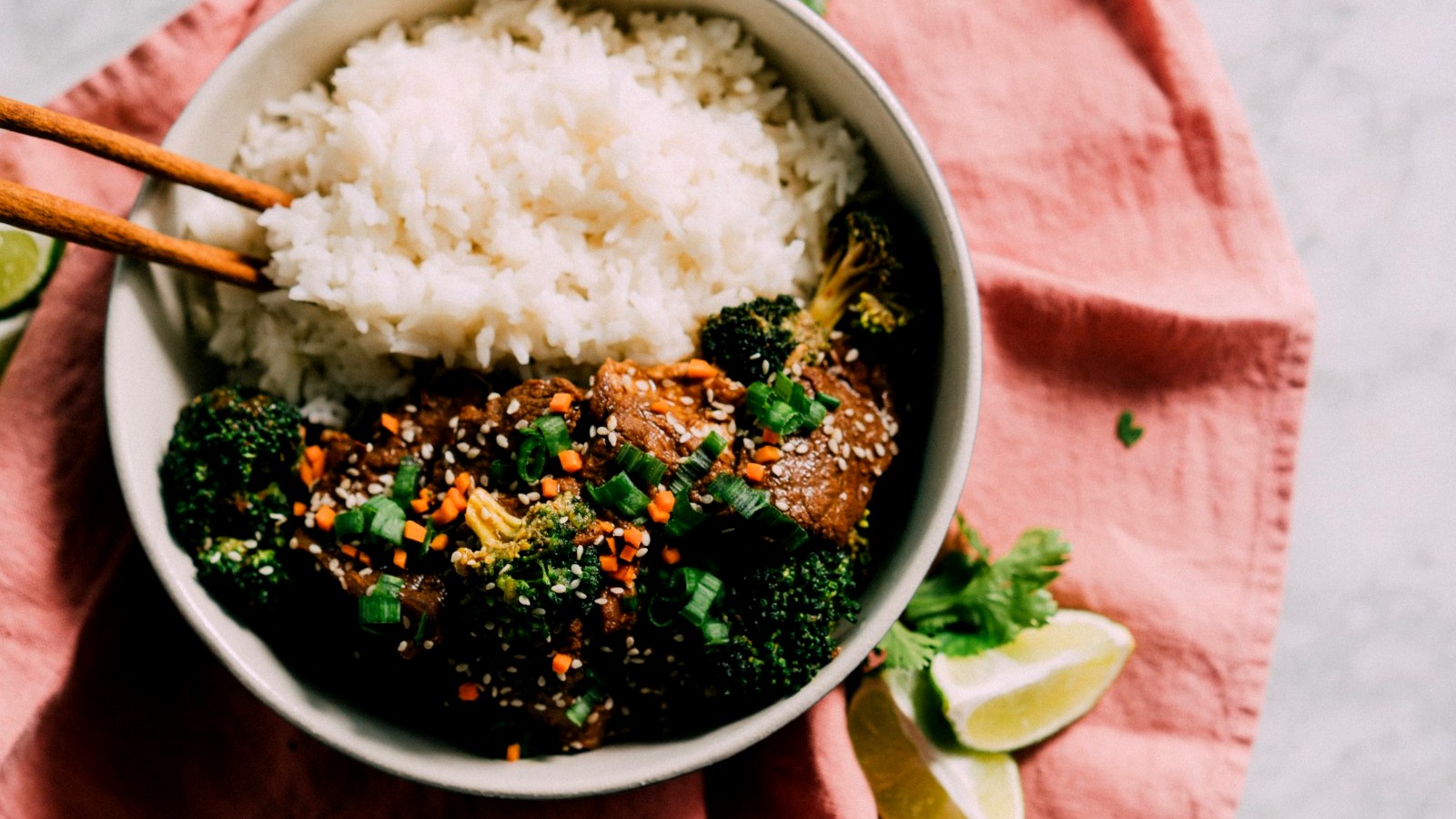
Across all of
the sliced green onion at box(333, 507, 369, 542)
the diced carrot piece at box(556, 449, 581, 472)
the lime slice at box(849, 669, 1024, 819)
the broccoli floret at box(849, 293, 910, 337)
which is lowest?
the lime slice at box(849, 669, 1024, 819)

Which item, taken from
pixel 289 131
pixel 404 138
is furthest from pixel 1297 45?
pixel 289 131

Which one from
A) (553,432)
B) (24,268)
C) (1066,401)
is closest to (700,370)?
(553,432)

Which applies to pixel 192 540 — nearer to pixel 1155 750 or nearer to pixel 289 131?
pixel 289 131

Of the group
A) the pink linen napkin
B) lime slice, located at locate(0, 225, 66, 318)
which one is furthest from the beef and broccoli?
lime slice, located at locate(0, 225, 66, 318)

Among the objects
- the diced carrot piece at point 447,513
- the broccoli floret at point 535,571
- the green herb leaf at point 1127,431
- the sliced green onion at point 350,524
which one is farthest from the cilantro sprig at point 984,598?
the sliced green onion at point 350,524

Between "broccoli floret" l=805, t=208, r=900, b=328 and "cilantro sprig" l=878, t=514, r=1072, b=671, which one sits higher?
"broccoli floret" l=805, t=208, r=900, b=328

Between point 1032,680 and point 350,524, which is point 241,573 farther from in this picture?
point 1032,680

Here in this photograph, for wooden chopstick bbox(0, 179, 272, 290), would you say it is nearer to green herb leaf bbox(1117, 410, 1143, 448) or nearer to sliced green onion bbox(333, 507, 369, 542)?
sliced green onion bbox(333, 507, 369, 542)
